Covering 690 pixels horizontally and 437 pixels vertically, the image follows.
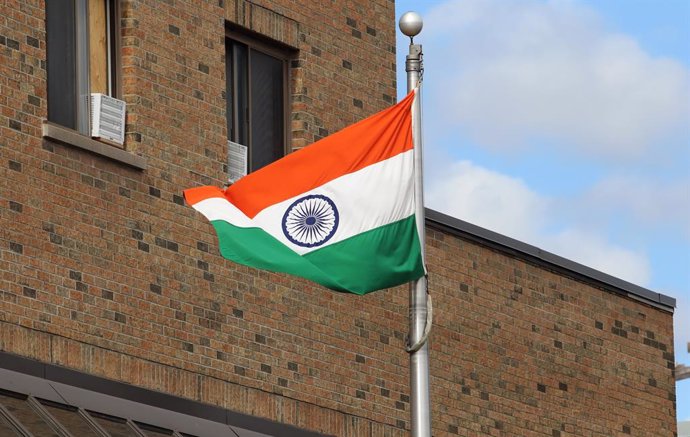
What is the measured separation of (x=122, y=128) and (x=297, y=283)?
2.83m

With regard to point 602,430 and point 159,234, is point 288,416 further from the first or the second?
point 602,430

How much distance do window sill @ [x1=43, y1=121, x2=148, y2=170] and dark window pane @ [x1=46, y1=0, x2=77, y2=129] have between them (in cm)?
20

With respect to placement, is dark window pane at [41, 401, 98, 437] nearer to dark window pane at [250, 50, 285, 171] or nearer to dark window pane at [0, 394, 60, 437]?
dark window pane at [0, 394, 60, 437]

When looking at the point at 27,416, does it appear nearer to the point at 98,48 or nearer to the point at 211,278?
the point at 211,278

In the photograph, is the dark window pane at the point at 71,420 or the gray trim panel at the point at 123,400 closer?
the dark window pane at the point at 71,420

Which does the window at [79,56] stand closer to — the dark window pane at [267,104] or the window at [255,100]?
the window at [255,100]

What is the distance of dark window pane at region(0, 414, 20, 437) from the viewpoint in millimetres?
17062

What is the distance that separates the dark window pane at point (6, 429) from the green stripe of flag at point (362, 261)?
8.78ft

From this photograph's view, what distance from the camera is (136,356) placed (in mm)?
19484

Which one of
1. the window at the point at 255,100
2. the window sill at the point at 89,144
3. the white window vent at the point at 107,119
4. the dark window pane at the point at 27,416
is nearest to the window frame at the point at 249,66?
the window at the point at 255,100

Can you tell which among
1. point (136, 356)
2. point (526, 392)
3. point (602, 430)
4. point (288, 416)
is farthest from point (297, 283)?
point (602, 430)

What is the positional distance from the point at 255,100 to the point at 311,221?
6634 millimetres

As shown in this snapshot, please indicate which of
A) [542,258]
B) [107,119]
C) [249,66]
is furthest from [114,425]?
[542,258]

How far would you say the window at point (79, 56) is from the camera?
65.1 feet
